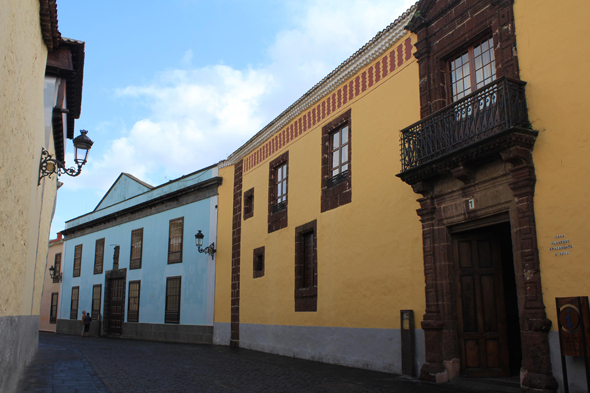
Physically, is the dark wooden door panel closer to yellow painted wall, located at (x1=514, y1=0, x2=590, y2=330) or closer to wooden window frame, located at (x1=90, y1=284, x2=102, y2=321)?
yellow painted wall, located at (x1=514, y1=0, x2=590, y2=330)

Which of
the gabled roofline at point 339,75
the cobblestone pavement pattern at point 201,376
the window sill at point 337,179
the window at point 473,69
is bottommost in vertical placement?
the cobblestone pavement pattern at point 201,376

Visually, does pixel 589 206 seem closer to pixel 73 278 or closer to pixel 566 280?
pixel 566 280

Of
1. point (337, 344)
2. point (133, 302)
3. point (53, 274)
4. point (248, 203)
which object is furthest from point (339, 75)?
point (53, 274)

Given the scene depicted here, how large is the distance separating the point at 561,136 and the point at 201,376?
7.20m

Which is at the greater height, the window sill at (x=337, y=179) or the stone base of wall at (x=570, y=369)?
the window sill at (x=337, y=179)

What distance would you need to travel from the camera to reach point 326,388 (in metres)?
8.12

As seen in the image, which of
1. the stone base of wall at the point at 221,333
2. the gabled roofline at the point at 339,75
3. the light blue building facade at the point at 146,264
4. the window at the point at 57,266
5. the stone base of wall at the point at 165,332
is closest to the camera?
the gabled roofline at the point at 339,75

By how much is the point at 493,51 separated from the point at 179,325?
15479 mm

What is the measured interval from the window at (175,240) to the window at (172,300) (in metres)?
0.82

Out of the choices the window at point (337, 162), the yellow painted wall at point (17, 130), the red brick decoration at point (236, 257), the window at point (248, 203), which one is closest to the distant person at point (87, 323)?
the red brick decoration at point (236, 257)

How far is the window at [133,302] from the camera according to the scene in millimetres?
22438

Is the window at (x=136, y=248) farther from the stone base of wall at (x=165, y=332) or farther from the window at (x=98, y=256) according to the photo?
the window at (x=98, y=256)

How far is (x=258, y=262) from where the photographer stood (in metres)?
16.1

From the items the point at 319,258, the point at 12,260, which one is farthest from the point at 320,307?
the point at 12,260
